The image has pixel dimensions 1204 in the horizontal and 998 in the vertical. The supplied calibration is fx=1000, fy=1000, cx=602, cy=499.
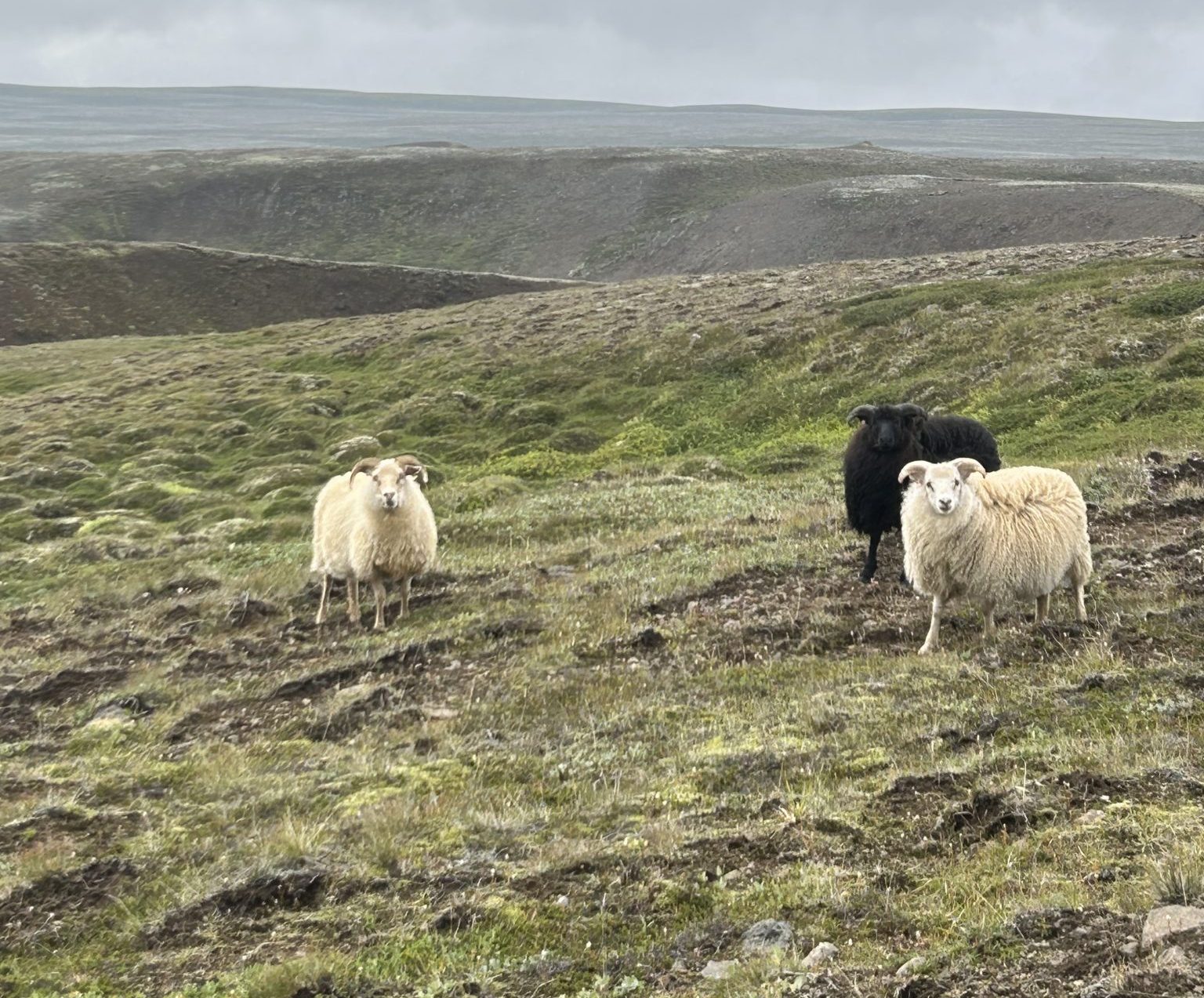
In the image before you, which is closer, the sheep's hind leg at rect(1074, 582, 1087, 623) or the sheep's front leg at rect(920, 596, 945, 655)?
the sheep's front leg at rect(920, 596, 945, 655)

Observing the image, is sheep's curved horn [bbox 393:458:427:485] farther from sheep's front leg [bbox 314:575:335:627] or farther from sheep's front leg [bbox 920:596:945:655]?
sheep's front leg [bbox 920:596:945:655]

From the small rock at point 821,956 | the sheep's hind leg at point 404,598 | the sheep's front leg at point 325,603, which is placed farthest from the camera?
the sheep's front leg at point 325,603

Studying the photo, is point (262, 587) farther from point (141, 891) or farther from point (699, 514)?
point (141, 891)

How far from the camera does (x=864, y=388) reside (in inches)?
1161

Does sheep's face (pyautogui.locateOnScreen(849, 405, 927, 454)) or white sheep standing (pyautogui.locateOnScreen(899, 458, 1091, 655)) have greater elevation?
sheep's face (pyautogui.locateOnScreen(849, 405, 927, 454))

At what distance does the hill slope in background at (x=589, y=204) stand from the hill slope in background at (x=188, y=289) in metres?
21.2

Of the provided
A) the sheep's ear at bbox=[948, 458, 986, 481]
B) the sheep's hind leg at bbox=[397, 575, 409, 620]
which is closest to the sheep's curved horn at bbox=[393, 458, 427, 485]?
the sheep's hind leg at bbox=[397, 575, 409, 620]

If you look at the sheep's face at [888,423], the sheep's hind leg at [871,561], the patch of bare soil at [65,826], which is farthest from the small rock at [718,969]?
the sheep's face at [888,423]

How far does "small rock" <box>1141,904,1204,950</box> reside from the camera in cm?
468

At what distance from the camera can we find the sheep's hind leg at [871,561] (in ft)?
46.9

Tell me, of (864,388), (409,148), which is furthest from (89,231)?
(864,388)

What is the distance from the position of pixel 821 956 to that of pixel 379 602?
11286mm

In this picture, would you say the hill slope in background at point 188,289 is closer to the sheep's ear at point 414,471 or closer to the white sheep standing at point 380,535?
the white sheep standing at point 380,535

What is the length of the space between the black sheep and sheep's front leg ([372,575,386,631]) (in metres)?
7.24
